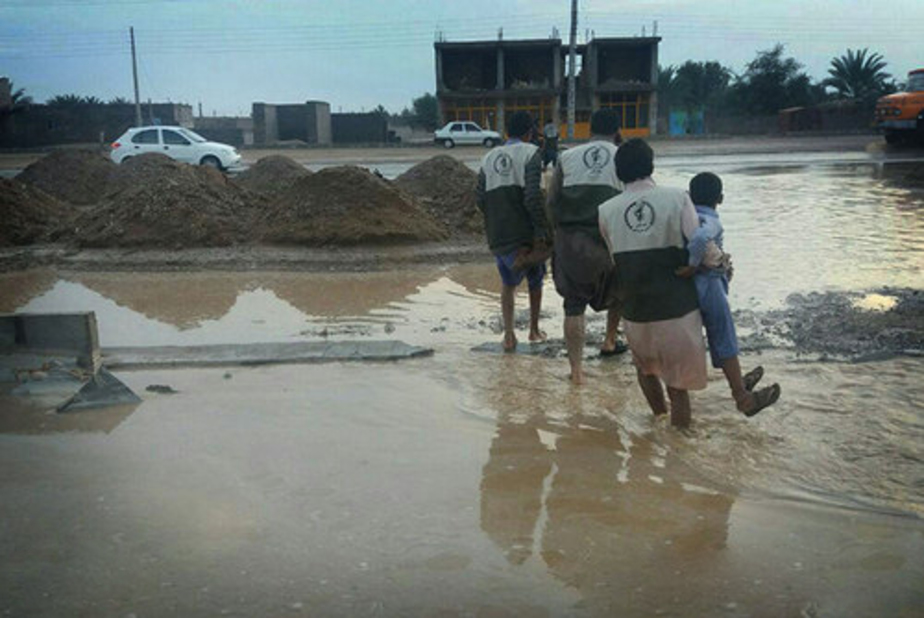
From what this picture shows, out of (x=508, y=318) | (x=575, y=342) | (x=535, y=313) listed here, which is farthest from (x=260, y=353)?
(x=575, y=342)

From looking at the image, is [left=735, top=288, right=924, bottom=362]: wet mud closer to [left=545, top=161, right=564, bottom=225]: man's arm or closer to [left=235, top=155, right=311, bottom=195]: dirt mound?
[left=545, top=161, right=564, bottom=225]: man's arm

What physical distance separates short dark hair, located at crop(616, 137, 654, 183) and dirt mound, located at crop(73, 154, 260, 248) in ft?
28.0

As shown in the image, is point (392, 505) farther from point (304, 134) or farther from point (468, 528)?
point (304, 134)

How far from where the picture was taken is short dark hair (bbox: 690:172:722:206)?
14.8 ft

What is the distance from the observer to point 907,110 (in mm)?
27688

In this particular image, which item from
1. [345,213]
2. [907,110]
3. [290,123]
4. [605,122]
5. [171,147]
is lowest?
[345,213]

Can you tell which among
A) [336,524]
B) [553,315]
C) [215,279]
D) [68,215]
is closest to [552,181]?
[553,315]

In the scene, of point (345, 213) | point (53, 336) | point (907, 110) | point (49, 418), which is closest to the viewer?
point (49, 418)

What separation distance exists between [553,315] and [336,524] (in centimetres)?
457

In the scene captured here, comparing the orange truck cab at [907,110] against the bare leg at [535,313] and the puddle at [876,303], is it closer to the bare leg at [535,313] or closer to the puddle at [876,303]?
the puddle at [876,303]

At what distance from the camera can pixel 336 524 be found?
370cm

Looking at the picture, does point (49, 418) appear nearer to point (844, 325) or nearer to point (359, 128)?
point (844, 325)

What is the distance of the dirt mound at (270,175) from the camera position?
16.4 metres

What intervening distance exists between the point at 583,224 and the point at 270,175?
1225 cm
